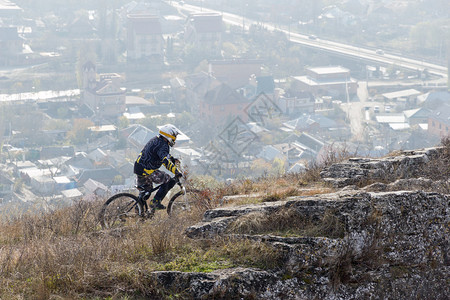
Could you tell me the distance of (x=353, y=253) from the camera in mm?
4082

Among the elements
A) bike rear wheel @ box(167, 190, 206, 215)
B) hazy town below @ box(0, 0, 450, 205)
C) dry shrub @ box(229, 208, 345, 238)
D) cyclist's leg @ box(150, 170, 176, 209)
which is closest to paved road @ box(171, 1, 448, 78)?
hazy town below @ box(0, 0, 450, 205)

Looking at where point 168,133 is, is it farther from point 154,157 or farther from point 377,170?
point 377,170

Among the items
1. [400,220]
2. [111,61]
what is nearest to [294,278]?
[400,220]

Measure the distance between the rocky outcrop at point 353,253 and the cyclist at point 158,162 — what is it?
1.16 m

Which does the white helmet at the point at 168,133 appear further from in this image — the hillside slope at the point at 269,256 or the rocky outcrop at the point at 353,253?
the rocky outcrop at the point at 353,253

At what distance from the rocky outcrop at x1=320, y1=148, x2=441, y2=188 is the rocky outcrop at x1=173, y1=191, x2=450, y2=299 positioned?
1.31 metres

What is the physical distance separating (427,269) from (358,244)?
2.12ft

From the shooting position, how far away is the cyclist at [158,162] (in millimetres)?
5480

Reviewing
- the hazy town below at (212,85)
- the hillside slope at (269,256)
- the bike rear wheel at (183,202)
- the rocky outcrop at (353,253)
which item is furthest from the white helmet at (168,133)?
the hazy town below at (212,85)

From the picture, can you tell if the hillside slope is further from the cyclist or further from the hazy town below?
the hazy town below

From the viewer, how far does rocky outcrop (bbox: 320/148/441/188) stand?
5887 millimetres

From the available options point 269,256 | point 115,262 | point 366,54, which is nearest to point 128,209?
point 115,262

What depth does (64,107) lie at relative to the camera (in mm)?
52594

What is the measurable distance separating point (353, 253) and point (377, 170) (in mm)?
2159
